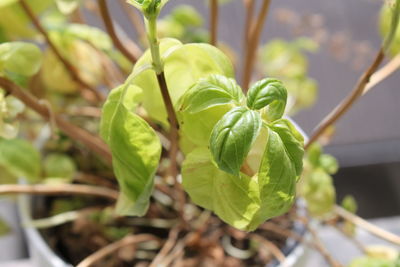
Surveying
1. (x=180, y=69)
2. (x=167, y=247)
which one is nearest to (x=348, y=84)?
(x=167, y=247)

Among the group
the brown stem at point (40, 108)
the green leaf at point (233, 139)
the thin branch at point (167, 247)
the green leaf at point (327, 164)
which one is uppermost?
the green leaf at point (233, 139)

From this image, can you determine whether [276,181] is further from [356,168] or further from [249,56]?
[356,168]

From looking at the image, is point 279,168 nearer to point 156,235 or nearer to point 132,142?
point 132,142

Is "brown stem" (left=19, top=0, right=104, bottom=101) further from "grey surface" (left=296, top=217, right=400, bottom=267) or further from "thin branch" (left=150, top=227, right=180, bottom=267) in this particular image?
"grey surface" (left=296, top=217, right=400, bottom=267)

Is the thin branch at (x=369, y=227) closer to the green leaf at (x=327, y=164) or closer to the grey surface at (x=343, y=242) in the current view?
the green leaf at (x=327, y=164)

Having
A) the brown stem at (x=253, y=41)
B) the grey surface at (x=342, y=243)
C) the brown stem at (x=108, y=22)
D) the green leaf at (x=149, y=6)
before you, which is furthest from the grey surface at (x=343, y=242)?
the green leaf at (x=149, y=6)

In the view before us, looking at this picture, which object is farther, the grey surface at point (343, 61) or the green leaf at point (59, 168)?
the grey surface at point (343, 61)

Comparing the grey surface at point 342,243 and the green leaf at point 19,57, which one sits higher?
the green leaf at point 19,57

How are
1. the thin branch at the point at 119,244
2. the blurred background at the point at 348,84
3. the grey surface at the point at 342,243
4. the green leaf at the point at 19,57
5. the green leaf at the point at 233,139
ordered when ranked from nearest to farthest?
the green leaf at the point at 233,139
the green leaf at the point at 19,57
the thin branch at the point at 119,244
the grey surface at the point at 342,243
the blurred background at the point at 348,84

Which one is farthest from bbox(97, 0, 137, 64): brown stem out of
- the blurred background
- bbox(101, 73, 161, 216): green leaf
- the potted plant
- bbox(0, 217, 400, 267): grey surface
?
the blurred background
